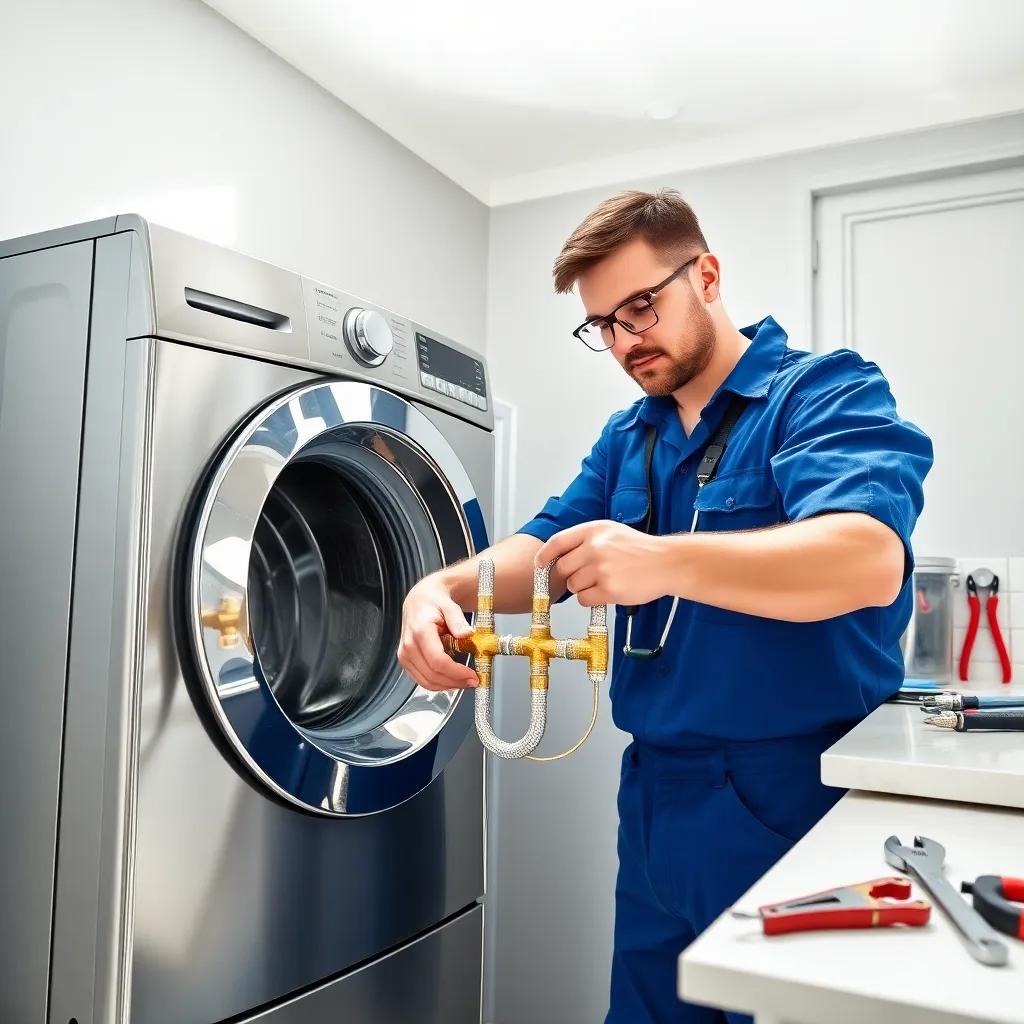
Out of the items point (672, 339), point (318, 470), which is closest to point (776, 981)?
point (672, 339)

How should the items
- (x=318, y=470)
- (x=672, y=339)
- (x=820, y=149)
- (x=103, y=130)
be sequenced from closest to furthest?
(x=672, y=339) → (x=318, y=470) → (x=103, y=130) → (x=820, y=149)

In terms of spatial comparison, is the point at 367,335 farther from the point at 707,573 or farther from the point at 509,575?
the point at 707,573

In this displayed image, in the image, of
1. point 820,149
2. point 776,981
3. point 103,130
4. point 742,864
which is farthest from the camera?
point 820,149

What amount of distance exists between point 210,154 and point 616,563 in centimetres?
136

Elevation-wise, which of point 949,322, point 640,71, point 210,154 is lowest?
point 949,322

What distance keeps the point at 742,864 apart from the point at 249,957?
0.60 m

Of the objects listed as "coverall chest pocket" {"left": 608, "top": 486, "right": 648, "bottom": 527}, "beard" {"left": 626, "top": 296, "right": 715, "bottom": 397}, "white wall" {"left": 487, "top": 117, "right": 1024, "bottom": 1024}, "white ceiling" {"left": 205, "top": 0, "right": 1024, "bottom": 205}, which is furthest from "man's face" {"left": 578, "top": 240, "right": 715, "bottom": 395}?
"white wall" {"left": 487, "top": 117, "right": 1024, "bottom": 1024}

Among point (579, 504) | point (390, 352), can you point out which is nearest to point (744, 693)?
point (579, 504)

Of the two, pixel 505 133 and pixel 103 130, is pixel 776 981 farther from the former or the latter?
pixel 505 133

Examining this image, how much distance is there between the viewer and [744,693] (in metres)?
1.20

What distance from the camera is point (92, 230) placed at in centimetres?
113

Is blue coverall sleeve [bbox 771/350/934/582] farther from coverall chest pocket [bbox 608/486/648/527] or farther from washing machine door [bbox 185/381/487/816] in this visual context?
washing machine door [bbox 185/381/487/816]

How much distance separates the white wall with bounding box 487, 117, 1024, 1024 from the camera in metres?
2.29

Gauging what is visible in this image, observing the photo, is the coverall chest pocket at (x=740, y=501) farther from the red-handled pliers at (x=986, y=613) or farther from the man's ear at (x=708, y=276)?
the red-handled pliers at (x=986, y=613)
